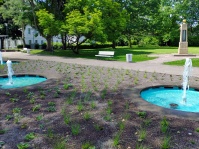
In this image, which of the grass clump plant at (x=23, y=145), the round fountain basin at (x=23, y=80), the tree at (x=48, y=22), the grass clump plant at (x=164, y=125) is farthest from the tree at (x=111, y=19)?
the grass clump plant at (x=23, y=145)

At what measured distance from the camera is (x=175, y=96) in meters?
7.03

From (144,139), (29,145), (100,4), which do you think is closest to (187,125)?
(144,139)

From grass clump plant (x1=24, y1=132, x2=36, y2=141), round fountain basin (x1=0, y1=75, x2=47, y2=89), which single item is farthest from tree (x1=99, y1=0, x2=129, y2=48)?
grass clump plant (x1=24, y1=132, x2=36, y2=141)

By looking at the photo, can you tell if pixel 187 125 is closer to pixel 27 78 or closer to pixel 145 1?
pixel 27 78

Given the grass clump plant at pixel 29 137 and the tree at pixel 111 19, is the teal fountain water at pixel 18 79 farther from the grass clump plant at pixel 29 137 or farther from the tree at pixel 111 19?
the tree at pixel 111 19

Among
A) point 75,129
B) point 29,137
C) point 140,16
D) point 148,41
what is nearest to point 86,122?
point 75,129

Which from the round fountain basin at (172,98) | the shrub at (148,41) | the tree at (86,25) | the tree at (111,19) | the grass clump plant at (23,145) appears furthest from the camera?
A: the shrub at (148,41)

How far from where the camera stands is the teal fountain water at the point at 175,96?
19.8 feet

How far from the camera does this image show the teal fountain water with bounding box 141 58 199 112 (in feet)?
19.8

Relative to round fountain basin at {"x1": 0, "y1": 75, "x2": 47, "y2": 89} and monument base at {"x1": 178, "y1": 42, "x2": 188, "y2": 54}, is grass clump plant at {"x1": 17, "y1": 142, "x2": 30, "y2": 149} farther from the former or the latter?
monument base at {"x1": 178, "y1": 42, "x2": 188, "y2": 54}

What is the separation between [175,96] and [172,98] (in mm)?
279

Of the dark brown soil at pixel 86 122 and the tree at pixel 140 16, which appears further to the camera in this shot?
the tree at pixel 140 16

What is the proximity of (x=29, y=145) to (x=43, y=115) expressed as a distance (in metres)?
1.44

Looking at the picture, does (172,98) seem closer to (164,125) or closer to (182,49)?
(164,125)
